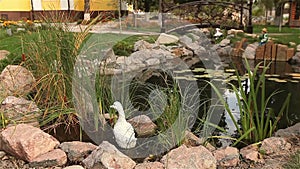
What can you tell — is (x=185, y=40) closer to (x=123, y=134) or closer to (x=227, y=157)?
(x=123, y=134)

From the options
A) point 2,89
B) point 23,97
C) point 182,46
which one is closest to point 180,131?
point 23,97

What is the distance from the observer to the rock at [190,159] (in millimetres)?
2010

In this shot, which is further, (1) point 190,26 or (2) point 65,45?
(1) point 190,26

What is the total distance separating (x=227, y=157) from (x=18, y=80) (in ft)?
6.54

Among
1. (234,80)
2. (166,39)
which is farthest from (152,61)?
(166,39)

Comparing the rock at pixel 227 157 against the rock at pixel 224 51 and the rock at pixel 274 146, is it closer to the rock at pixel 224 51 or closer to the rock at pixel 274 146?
the rock at pixel 274 146

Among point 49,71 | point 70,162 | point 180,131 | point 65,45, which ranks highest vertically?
point 65,45

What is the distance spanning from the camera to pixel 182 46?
8070mm

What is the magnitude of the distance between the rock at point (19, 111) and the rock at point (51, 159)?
50 centimetres

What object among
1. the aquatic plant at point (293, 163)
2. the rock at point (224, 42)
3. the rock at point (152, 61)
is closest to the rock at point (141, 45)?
the rock at point (152, 61)

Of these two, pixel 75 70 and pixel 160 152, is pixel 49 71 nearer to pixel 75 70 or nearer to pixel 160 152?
pixel 75 70

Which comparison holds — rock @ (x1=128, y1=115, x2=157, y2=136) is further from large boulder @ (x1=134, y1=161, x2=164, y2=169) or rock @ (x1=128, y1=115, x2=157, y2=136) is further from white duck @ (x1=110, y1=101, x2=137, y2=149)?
large boulder @ (x1=134, y1=161, x2=164, y2=169)

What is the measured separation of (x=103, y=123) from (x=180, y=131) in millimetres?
719

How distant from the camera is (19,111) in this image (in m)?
2.68
